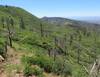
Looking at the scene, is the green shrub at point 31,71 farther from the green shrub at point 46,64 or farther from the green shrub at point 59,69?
the green shrub at point 59,69

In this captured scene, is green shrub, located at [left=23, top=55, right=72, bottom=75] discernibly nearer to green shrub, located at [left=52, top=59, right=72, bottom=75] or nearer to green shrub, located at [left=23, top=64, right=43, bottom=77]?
green shrub, located at [left=52, top=59, right=72, bottom=75]

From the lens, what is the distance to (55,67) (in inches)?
1025

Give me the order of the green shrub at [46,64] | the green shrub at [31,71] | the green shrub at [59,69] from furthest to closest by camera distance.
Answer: the green shrub at [46,64] < the green shrub at [59,69] < the green shrub at [31,71]

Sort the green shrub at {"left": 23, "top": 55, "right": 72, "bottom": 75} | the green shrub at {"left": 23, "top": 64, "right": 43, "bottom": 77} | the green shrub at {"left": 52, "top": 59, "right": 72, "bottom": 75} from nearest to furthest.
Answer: the green shrub at {"left": 23, "top": 64, "right": 43, "bottom": 77}
the green shrub at {"left": 52, "top": 59, "right": 72, "bottom": 75}
the green shrub at {"left": 23, "top": 55, "right": 72, "bottom": 75}

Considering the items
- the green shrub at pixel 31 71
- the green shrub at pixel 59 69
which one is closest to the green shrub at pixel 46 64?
the green shrub at pixel 59 69

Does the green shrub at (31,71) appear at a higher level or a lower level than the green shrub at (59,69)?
higher

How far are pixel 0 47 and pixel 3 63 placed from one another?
319cm

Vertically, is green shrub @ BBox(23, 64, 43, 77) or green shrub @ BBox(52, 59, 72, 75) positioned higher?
green shrub @ BBox(23, 64, 43, 77)

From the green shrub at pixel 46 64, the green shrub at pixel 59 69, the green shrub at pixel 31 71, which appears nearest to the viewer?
the green shrub at pixel 31 71

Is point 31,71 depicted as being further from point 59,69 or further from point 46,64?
point 59,69

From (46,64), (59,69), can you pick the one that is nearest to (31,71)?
(46,64)

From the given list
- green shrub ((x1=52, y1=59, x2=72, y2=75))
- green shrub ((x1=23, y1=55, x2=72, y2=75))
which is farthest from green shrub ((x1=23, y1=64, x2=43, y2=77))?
green shrub ((x1=52, y1=59, x2=72, y2=75))

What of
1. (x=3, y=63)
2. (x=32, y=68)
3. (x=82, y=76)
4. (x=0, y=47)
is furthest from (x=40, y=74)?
(x=0, y=47)

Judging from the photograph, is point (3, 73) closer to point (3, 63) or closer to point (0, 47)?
point (3, 63)
